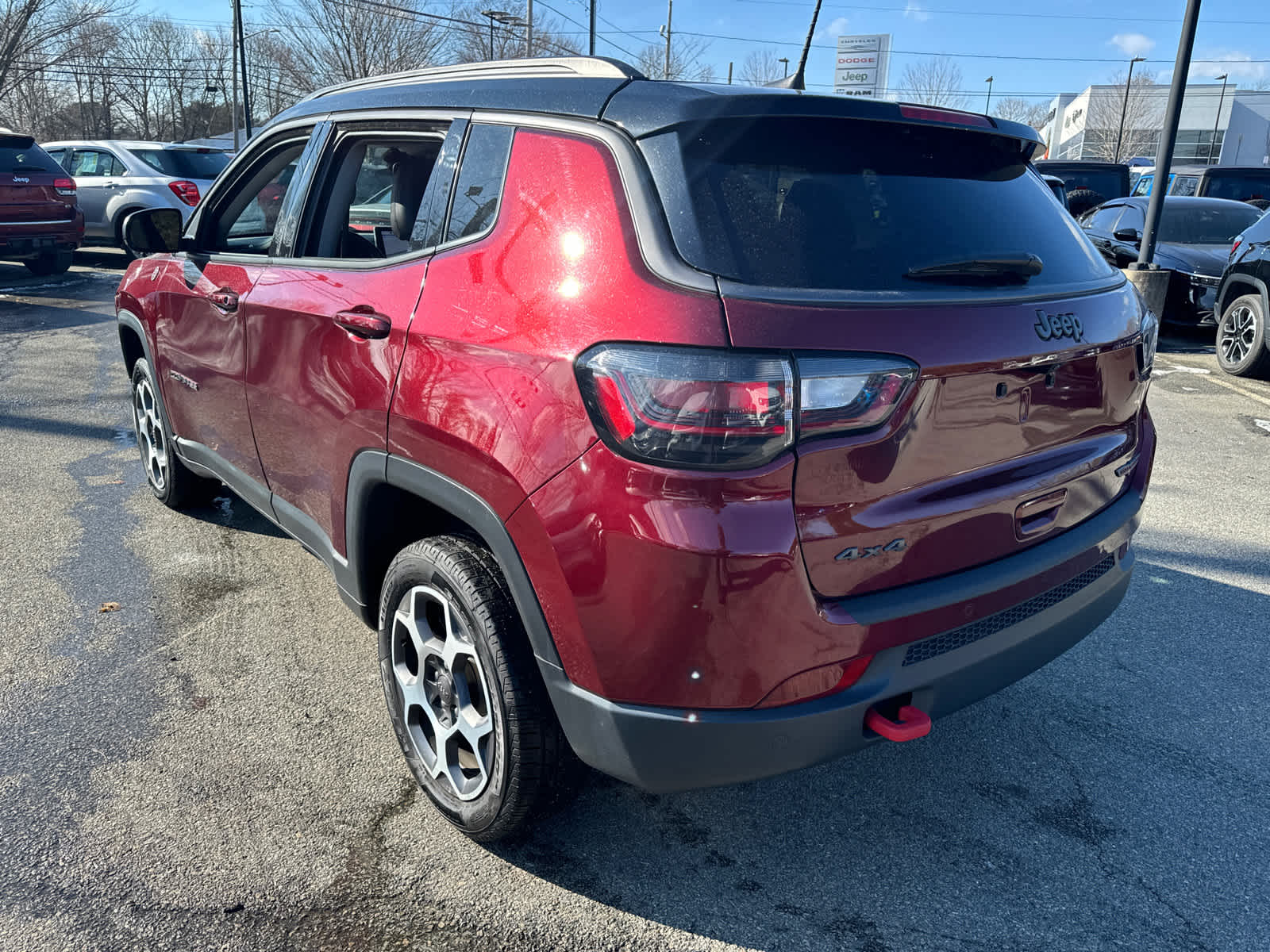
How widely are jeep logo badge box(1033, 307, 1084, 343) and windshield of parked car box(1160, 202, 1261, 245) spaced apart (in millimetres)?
9552

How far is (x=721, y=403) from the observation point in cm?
171

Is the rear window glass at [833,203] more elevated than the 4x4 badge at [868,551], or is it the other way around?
the rear window glass at [833,203]

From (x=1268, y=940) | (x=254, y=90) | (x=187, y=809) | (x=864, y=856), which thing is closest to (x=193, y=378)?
(x=187, y=809)

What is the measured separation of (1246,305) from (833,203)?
7.53m

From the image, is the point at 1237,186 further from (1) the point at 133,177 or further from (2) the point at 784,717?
(1) the point at 133,177

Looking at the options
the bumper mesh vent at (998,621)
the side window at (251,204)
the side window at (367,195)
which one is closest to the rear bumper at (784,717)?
the bumper mesh vent at (998,621)

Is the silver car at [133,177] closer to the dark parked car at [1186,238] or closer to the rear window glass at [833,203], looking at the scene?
the dark parked car at [1186,238]

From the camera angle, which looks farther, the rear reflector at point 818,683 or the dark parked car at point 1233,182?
the dark parked car at point 1233,182

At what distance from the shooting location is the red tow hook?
193 centimetres

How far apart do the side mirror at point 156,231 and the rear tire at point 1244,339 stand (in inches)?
310

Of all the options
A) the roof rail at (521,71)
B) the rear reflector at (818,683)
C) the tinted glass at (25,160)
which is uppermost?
the roof rail at (521,71)

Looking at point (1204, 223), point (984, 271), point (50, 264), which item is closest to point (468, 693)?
point (984, 271)

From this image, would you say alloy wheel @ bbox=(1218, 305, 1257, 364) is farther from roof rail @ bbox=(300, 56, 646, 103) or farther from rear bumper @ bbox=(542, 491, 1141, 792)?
roof rail @ bbox=(300, 56, 646, 103)

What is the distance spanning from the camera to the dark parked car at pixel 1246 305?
760 cm
